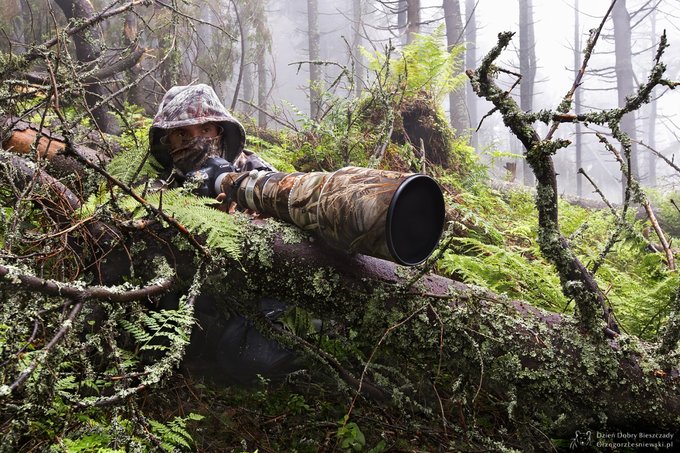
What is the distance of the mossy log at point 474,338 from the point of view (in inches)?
59.2

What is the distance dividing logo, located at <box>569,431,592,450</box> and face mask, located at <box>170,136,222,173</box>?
2.64m

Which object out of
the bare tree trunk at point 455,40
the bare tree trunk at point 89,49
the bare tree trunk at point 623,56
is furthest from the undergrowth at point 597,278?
the bare tree trunk at point 623,56

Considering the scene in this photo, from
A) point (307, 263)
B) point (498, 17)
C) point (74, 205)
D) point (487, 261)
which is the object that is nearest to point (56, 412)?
point (74, 205)

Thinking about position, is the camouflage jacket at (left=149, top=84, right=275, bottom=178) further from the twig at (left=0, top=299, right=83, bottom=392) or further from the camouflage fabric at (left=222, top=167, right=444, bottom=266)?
the twig at (left=0, top=299, right=83, bottom=392)

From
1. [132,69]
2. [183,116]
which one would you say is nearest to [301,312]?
[183,116]

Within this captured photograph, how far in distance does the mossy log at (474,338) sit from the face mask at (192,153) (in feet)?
3.74

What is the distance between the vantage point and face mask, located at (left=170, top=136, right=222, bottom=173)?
9.14ft

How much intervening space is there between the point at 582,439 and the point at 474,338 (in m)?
0.67

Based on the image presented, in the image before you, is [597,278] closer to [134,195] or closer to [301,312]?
[301,312]

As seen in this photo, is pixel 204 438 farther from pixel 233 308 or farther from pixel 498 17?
pixel 498 17

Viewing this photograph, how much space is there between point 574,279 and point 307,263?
→ 1.14m

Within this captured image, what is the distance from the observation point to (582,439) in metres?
1.70

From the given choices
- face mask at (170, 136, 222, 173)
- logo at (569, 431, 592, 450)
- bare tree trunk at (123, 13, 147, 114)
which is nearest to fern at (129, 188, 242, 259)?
face mask at (170, 136, 222, 173)

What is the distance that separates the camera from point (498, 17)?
227 ft
